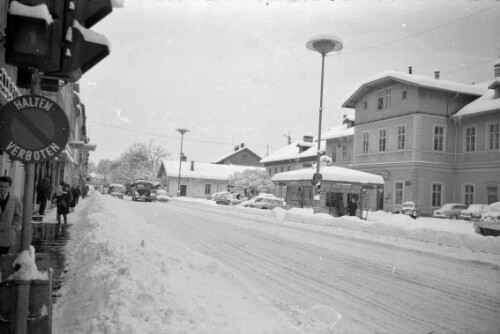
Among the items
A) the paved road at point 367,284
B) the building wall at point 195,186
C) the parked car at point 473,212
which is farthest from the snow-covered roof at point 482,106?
the building wall at point 195,186

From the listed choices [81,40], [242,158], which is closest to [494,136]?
[81,40]

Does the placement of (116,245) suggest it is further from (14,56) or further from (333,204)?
(333,204)

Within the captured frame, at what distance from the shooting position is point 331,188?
25922 millimetres

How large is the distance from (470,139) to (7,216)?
32539 mm

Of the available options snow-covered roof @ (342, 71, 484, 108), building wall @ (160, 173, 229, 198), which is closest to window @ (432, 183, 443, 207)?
snow-covered roof @ (342, 71, 484, 108)

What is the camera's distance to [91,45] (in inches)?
185

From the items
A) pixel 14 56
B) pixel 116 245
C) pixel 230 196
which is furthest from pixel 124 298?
pixel 230 196

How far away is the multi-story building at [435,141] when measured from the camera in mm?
30109

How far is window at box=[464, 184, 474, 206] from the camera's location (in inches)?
1209

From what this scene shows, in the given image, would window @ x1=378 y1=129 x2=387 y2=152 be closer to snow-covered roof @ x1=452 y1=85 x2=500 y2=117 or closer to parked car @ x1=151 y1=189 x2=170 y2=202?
snow-covered roof @ x1=452 y1=85 x2=500 y2=117

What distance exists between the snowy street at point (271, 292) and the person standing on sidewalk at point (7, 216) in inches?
41.9

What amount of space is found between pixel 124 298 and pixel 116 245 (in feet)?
11.8

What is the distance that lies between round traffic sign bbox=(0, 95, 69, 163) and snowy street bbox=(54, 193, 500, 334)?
1.72 metres

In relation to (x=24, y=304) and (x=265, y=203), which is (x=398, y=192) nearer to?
(x=265, y=203)
